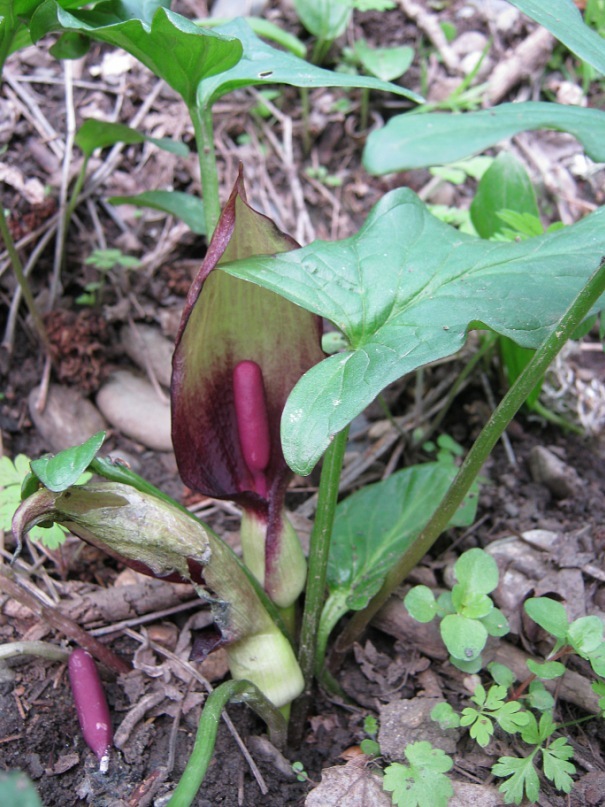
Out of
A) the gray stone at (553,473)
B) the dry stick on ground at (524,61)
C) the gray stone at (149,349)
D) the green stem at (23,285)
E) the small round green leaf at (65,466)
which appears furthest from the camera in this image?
the dry stick on ground at (524,61)

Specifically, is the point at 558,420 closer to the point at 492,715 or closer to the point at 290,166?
the point at 492,715

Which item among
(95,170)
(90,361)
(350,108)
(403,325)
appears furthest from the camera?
(350,108)

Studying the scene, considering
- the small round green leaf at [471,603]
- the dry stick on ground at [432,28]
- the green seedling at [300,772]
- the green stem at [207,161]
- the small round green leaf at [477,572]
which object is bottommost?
the green seedling at [300,772]

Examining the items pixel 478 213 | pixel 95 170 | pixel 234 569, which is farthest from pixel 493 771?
pixel 95 170

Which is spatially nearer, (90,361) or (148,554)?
(148,554)

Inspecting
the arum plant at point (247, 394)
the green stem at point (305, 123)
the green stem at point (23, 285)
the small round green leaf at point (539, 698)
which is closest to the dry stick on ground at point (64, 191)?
the green stem at point (23, 285)

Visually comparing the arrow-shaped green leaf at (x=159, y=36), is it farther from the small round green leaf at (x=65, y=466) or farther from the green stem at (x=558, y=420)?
the green stem at (x=558, y=420)

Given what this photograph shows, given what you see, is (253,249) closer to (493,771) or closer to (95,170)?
(493,771)
